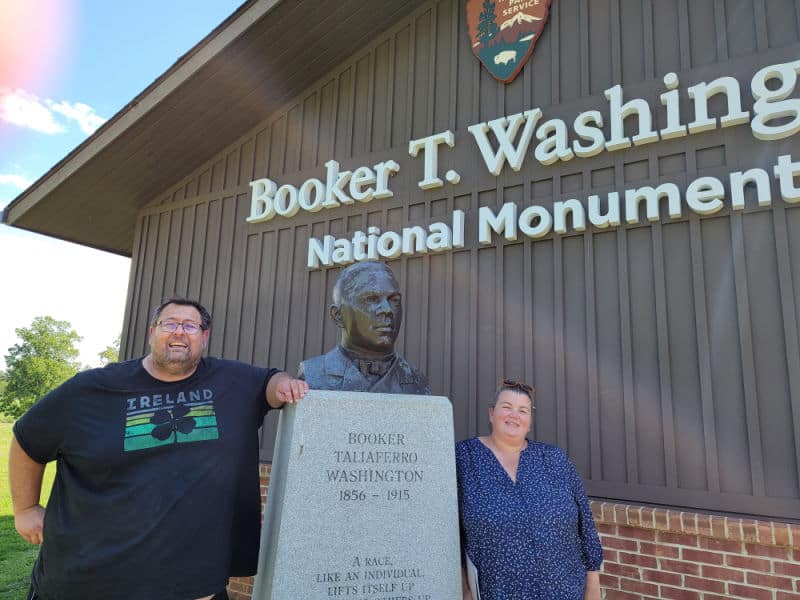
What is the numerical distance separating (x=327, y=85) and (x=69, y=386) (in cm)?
489

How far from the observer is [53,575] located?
7.23ft

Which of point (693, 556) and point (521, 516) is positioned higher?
point (521, 516)

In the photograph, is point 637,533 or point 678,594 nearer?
point 678,594

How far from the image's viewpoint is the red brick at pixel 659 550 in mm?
3598

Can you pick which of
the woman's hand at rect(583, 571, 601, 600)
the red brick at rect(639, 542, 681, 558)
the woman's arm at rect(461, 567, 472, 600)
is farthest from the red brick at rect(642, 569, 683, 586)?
the woman's arm at rect(461, 567, 472, 600)

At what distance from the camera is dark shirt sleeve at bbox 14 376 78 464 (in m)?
2.31

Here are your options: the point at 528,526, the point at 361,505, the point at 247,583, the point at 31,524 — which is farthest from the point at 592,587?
the point at 247,583

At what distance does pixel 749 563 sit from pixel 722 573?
0.17 meters

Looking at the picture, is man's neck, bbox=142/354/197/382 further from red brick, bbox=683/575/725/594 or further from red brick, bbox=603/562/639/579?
red brick, bbox=683/575/725/594

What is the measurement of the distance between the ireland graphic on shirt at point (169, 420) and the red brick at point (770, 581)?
10.6ft

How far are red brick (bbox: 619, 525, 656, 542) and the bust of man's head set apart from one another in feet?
7.23

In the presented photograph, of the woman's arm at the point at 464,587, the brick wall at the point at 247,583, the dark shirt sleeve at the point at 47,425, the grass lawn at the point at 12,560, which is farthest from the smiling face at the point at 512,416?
the grass lawn at the point at 12,560

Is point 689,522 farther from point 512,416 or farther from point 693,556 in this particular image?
point 512,416

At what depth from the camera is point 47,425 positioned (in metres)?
2.31
